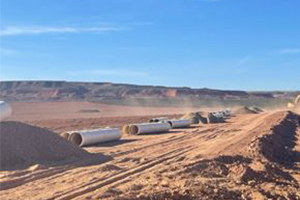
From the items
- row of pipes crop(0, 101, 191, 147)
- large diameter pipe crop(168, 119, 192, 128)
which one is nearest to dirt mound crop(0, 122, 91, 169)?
row of pipes crop(0, 101, 191, 147)

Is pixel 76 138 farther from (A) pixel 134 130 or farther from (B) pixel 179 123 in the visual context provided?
(B) pixel 179 123

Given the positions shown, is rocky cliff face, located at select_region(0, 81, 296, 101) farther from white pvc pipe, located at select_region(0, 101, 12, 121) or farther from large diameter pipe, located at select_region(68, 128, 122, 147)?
white pvc pipe, located at select_region(0, 101, 12, 121)

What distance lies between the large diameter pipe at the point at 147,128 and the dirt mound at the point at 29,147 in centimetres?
1247

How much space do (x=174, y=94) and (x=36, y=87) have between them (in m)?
50.3

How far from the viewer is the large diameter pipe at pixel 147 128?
3127cm

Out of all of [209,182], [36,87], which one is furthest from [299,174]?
[36,87]

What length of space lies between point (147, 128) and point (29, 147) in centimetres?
1505

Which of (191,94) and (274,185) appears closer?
(274,185)

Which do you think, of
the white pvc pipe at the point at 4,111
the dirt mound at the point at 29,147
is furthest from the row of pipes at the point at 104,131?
the dirt mound at the point at 29,147

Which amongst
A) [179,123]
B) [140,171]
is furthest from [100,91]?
[140,171]

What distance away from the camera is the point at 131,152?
67.2ft

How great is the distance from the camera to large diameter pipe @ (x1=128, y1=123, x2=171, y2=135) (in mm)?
31266

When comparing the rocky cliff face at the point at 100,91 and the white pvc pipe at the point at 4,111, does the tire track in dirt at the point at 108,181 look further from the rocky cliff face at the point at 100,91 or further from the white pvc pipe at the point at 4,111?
the rocky cliff face at the point at 100,91

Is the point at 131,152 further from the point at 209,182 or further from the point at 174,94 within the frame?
the point at 174,94
